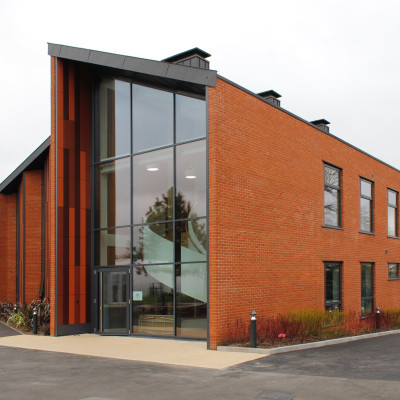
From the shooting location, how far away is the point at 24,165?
2253cm

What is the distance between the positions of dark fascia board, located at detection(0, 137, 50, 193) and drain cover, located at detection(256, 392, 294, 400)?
48.6 ft

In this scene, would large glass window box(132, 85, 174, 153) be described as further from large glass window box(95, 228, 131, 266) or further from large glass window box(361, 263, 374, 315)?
large glass window box(361, 263, 374, 315)

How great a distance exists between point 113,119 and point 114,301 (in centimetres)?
598

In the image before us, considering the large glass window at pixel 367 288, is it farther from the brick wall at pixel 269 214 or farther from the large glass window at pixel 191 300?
the large glass window at pixel 191 300

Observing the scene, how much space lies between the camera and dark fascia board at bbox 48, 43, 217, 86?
13.8 meters

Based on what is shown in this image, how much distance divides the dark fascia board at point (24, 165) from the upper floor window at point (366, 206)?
12.9m

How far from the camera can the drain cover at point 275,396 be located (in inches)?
303

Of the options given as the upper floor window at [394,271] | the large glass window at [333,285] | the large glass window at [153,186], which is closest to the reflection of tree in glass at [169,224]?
the large glass window at [153,186]

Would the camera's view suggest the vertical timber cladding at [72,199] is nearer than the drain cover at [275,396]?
No

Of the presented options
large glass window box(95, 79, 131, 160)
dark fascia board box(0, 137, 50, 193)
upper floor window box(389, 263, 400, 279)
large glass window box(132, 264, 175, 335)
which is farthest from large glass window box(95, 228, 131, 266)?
upper floor window box(389, 263, 400, 279)

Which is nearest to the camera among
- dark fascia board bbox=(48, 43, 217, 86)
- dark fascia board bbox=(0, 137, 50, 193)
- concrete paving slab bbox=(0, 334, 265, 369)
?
concrete paving slab bbox=(0, 334, 265, 369)

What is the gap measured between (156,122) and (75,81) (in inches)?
155

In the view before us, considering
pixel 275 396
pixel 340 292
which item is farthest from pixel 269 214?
pixel 275 396

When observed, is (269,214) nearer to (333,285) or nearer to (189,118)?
(189,118)
